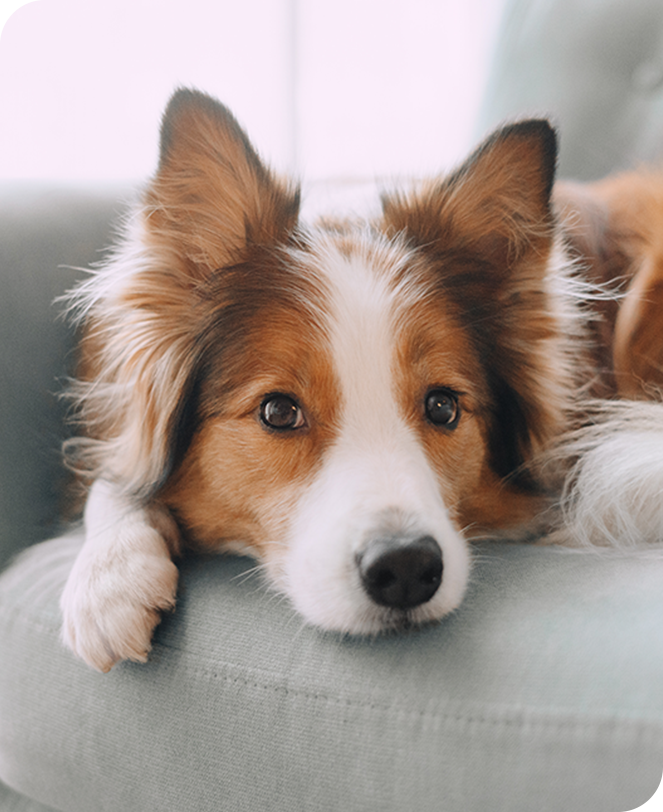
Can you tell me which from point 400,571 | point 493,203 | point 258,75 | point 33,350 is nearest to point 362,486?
point 400,571

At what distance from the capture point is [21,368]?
5.78 ft

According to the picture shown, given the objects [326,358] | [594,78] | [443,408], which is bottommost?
[443,408]

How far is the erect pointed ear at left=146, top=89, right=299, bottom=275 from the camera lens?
1.45 meters

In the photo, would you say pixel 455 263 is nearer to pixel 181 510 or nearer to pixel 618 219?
pixel 618 219

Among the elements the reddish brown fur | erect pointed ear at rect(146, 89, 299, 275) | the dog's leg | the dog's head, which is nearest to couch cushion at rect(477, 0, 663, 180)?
the reddish brown fur

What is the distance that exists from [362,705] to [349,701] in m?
0.02

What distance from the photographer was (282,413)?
1.50 metres

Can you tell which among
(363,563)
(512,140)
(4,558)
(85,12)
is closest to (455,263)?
(512,140)

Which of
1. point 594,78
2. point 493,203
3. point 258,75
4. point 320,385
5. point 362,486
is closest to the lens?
point 362,486

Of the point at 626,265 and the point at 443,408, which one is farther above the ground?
the point at 626,265

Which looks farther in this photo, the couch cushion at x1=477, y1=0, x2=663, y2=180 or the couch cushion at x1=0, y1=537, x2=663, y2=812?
the couch cushion at x1=477, y1=0, x2=663, y2=180

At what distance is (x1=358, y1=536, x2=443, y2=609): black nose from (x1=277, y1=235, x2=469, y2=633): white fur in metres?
0.02

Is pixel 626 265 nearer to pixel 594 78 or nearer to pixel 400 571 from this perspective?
pixel 594 78

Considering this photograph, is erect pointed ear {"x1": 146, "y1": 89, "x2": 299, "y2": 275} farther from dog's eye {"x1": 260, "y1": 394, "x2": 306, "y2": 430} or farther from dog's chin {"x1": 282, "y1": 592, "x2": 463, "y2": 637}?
dog's chin {"x1": 282, "y1": 592, "x2": 463, "y2": 637}
